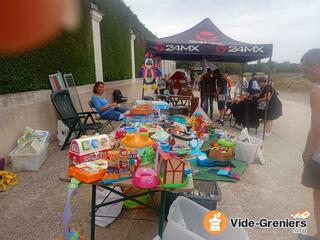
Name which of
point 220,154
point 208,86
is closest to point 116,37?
point 208,86

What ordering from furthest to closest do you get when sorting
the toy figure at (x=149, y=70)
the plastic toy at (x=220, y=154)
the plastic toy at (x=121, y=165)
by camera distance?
the toy figure at (x=149, y=70) < the plastic toy at (x=220, y=154) < the plastic toy at (x=121, y=165)

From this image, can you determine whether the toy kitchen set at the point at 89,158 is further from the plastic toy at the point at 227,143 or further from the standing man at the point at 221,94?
the standing man at the point at 221,94

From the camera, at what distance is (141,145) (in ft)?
6.75

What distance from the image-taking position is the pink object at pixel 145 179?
1646 millimetres

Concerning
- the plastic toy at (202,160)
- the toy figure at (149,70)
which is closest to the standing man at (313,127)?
the plastic toy at (202,160)

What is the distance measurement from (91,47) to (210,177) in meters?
5.65

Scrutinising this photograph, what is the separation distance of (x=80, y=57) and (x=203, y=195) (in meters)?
5.48

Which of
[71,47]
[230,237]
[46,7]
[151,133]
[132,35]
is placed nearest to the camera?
[230,237]

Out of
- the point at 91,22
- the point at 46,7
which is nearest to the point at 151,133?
the point at 46,7

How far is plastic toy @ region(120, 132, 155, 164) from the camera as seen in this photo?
197 cm

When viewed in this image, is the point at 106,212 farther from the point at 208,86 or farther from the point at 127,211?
the point at 208,86

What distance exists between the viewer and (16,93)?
4.13m

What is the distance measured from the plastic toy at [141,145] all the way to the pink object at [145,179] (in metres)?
0.26

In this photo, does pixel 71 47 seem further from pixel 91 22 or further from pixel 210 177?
pixel 210 177
